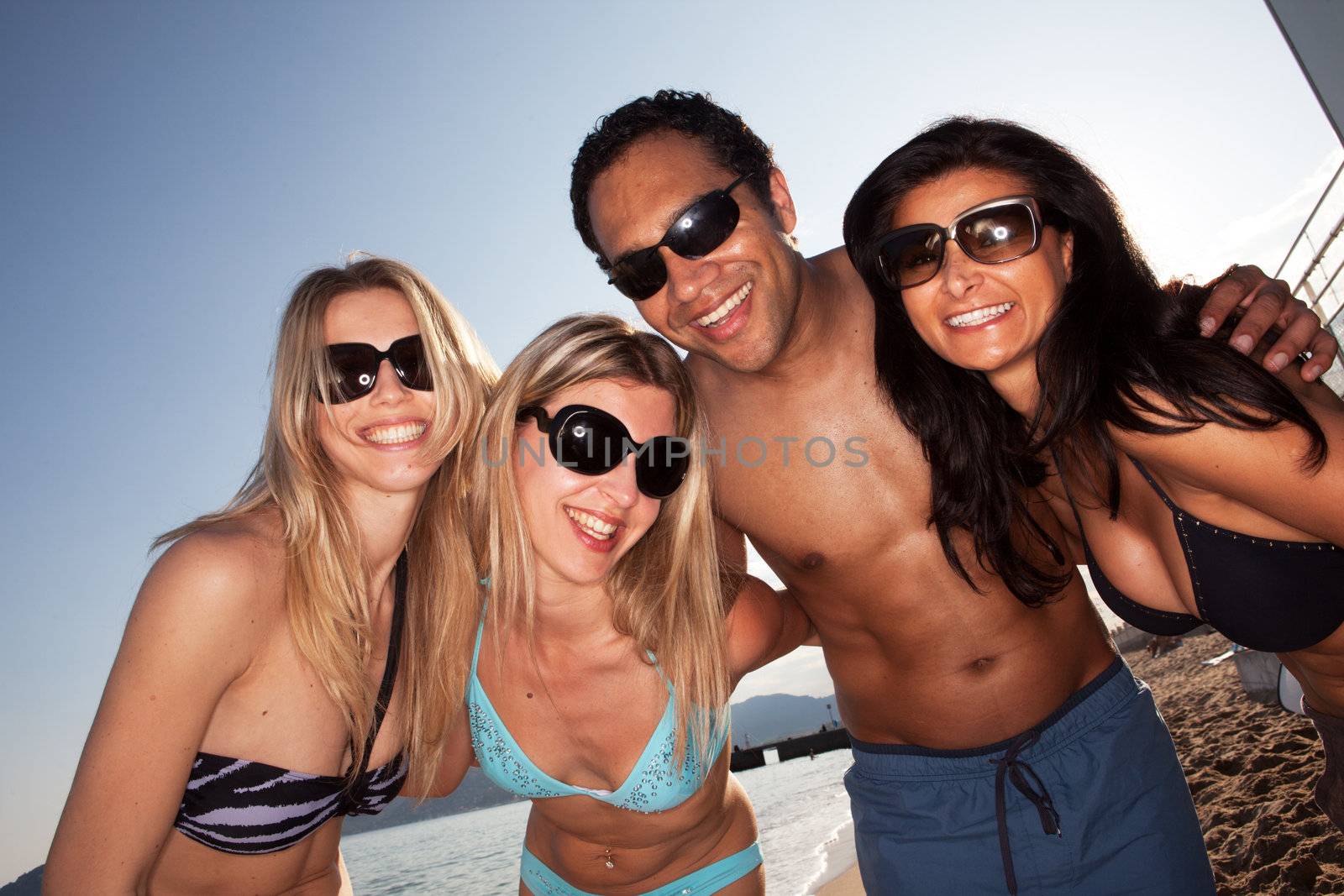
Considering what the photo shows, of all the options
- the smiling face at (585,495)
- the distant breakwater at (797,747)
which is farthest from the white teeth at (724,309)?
the distant breakwater at (797,747)

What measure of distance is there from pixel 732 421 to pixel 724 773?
1.40 metres

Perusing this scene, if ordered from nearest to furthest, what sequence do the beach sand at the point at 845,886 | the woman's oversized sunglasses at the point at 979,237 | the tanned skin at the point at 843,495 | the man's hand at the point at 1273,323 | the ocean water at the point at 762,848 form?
the man's hand at the point at 1273,323 < the woman's oversized sunglasses at the point at 979,237 < the tanned skin at the point at 843,495 < the beach sand at the point at 845,886 < the ocean water at the point at 762,848

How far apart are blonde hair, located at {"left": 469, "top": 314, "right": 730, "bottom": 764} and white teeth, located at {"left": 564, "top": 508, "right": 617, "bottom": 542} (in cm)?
24

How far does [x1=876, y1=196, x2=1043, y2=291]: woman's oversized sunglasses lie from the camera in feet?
6.76

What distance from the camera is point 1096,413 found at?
1.93m

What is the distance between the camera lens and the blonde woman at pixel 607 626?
8.62 feet

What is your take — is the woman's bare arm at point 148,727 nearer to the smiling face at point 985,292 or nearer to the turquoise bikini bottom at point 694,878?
the turquoise bikini bottom at point 694,878

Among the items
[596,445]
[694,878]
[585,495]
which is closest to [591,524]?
[585,495]

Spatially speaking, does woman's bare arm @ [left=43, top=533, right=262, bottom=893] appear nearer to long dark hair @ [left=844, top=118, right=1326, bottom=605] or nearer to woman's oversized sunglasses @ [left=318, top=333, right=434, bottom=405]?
woman's oversized sunglasses @ [left=318, top=333, right=434, bottom=405]

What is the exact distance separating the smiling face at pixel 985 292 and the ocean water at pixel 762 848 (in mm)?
6558

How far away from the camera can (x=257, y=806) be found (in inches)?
86.0

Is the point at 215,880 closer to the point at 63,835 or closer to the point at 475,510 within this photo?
the point at 63,835

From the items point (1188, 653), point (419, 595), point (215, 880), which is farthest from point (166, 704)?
point (1188, 653)

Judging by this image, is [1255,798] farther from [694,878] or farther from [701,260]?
[701,260]
